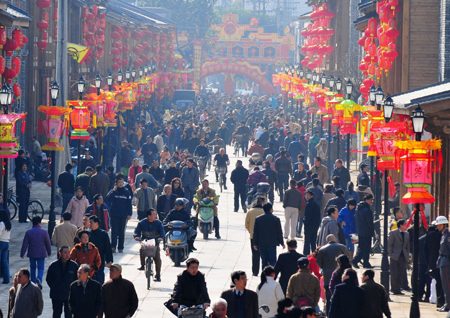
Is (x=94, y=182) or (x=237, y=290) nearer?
(x=237, y=290)

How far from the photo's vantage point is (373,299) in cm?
1227

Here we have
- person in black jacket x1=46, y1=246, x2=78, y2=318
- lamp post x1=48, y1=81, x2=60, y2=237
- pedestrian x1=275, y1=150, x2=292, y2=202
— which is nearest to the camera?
person in black jacket x1=46, y1=246, x2=78, y2=318

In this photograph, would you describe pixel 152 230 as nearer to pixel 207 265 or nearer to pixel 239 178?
pixel 207 265

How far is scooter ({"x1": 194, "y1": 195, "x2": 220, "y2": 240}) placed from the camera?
22.1m

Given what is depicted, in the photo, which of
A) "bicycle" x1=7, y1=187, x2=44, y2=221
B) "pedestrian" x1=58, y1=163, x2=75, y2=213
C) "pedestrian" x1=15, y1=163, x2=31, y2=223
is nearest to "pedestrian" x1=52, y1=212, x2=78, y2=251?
"pedestrian" x1=58, y1=163, x2=75, y2=213

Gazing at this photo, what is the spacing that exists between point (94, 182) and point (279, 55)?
93203 millimetres

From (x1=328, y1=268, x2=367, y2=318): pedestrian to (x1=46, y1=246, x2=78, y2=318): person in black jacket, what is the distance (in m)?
3.87

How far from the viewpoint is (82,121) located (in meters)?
26.0

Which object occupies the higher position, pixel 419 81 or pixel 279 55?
pixel 279 55

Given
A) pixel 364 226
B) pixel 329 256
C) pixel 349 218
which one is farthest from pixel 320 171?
pixel 329 256

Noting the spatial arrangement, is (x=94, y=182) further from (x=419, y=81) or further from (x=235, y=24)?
(x=235, y=24)

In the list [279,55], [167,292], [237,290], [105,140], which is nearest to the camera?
A: [237,290]

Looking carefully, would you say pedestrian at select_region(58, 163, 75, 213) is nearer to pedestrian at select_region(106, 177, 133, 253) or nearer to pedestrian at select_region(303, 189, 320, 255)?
pedestrian at select_region(106, 177, 133, 253)

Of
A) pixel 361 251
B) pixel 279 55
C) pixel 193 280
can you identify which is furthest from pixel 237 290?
pixel 279 55
